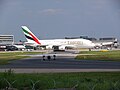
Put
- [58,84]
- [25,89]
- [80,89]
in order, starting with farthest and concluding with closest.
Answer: [58,84] → [25,89] → [80,89]

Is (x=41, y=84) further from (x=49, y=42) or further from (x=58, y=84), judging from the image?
(x=49, y=42)

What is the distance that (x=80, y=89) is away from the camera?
15.8 m

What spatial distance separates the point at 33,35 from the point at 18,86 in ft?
358

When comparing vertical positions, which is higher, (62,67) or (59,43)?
(59,43)

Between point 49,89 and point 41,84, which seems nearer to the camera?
point 49,89

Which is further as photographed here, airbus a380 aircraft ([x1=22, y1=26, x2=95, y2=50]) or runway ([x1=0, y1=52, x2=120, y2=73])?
airbus a380 aircraft ([x1=22, y1=26, x2=95, y2=50])

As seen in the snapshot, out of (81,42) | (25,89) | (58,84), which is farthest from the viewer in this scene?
(81,42)

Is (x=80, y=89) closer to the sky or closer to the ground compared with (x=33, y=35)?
closer to the ground

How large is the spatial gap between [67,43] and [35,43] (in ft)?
Answer: 40.7

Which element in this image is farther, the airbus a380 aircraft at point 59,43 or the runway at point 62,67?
the airbus a380 aircraft at point 59,43

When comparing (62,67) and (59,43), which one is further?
(59,43)

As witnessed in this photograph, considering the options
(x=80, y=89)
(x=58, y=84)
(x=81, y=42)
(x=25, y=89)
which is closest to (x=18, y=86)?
(x=25, y=89)

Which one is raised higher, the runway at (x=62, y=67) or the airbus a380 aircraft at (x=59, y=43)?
the airbus a380 aircraft at (x=59, y=43)

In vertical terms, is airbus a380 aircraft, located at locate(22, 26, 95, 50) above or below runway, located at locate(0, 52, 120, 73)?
above
